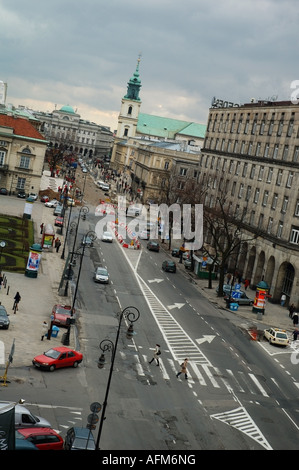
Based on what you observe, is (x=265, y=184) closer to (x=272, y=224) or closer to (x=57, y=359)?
(x=272, y=224)

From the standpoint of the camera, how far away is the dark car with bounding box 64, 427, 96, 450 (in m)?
27.3

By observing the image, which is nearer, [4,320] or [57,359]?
[57,359]

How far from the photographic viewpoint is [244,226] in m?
83.2

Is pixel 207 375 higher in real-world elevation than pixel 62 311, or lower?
lower

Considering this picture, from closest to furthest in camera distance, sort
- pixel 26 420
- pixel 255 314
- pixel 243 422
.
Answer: pixel 26 420, pixel 243 422, pixel 255 314

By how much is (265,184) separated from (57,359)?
47053 mm

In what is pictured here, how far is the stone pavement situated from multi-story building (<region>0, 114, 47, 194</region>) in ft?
108

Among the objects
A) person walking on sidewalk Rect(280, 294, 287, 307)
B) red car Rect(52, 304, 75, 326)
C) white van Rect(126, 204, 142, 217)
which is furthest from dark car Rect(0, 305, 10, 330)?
white van Rect(126, 204, 142, 217)

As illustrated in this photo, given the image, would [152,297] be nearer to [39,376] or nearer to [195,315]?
[195,315]

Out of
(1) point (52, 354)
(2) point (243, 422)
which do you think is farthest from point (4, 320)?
(2) point (243, 422)

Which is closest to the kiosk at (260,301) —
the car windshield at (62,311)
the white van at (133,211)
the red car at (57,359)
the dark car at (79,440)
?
the car windshield at (62,311)

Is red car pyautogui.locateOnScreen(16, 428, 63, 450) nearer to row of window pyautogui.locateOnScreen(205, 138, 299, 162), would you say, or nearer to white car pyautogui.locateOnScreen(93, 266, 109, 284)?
white car pyautogui.locateOnScreen(93, 266, 109, 284)

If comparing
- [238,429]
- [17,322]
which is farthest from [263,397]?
[17,322]

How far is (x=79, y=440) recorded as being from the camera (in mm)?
27656
